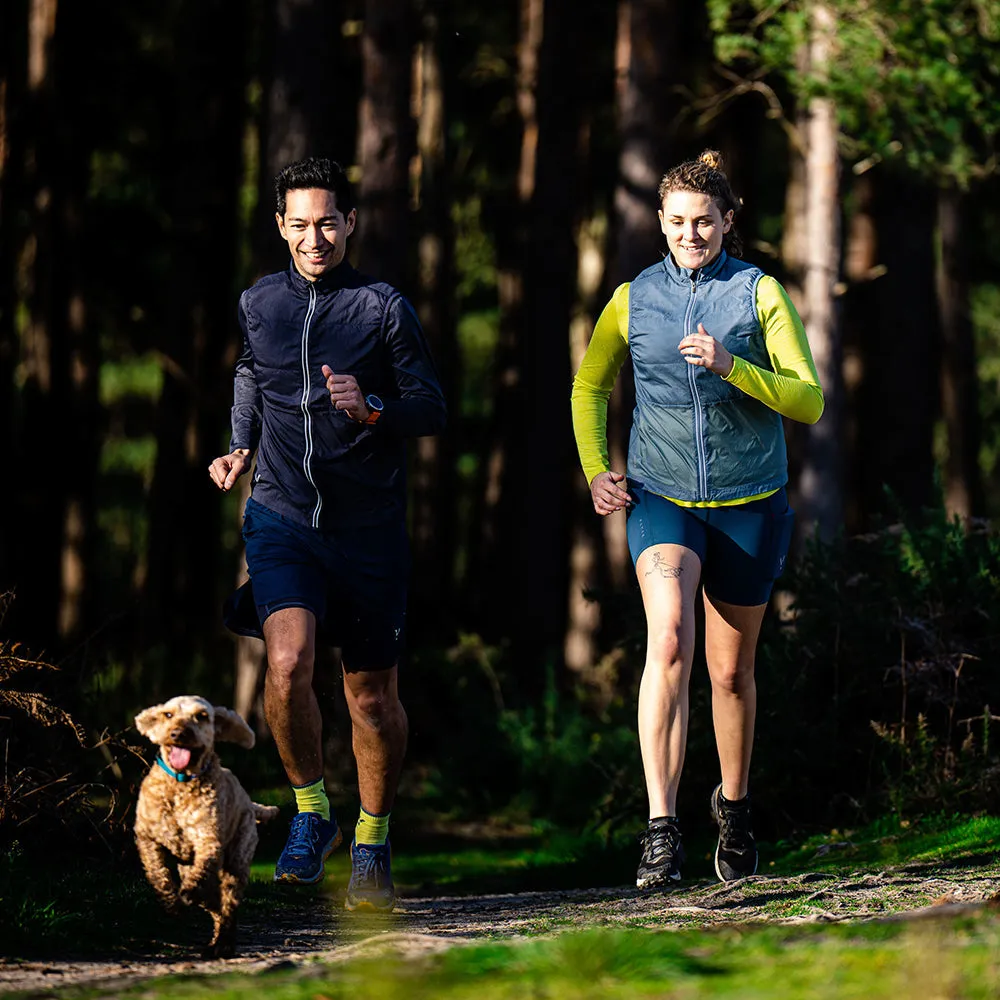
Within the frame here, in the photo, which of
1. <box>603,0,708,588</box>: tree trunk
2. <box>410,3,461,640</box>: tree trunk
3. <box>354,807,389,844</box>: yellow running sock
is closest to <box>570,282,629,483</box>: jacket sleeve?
<box>354,807,389,844</box>: yellow running sock

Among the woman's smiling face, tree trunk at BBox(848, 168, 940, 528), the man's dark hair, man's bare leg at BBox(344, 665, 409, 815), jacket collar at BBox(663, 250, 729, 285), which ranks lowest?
man's bare leg at BBox(344, 665, 409, 815)

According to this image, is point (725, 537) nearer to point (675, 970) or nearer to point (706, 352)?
point (706, 352)

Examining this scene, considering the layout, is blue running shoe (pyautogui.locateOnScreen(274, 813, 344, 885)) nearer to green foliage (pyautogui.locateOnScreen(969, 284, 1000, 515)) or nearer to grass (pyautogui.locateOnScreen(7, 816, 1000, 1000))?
grass (pyautogui.locateOnScreen(7, 816, 1000, 1000))

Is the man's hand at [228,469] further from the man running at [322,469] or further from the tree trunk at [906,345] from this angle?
the tree trunk at [906,345]

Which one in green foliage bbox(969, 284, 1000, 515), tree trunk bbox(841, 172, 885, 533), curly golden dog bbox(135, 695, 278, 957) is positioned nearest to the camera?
curly golden dog bbox(135, 695, 278, 957)

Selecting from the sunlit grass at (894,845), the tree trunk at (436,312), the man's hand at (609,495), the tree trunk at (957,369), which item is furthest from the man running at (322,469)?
the tree trunk at (957,369)

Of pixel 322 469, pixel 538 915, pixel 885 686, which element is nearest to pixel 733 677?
pixel 538 915

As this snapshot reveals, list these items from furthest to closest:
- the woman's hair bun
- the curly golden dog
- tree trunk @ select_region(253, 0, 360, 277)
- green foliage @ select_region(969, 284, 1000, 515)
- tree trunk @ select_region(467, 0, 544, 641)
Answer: green foliage @ select_region(969, 284, 1000, 515) → tree trunk @ select_region(467, 0, 544, 641) → tree trunk @ select_region(253, 0, 360, 277) → the woman's hair bun → the curly golden dog

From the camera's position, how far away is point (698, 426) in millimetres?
7086

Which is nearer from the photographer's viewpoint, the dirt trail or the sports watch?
the dirt trail

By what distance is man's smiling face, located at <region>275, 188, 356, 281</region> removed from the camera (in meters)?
7.09

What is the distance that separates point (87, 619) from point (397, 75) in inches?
362

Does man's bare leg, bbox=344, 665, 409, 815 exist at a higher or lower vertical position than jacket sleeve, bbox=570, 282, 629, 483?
lower

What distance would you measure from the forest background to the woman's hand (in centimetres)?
278
